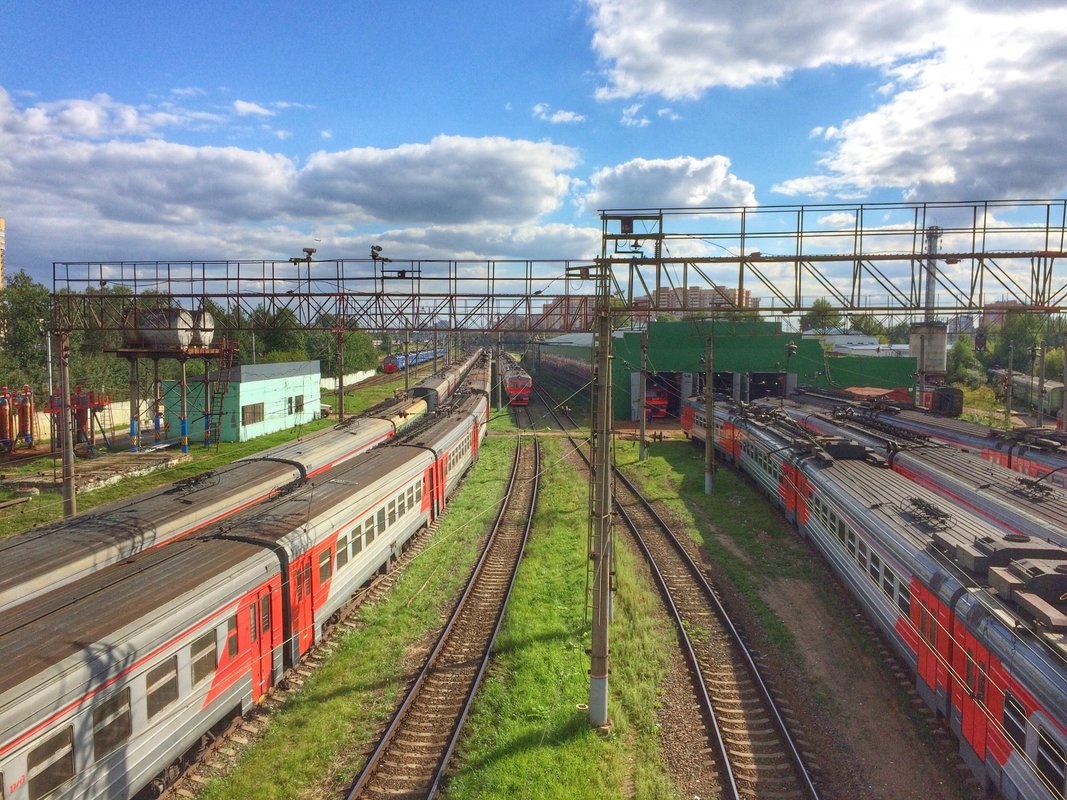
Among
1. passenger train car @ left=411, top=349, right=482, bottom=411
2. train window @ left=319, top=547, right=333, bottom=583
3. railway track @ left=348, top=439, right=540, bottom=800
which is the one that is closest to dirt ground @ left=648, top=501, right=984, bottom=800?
railway track @ left=348, top=439, right=540, bottom=800

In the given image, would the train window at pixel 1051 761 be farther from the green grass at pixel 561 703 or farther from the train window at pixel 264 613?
the train window at pixel 264 613

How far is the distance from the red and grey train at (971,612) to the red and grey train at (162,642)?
10309mm

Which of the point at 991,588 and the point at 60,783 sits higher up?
the point at 991,588

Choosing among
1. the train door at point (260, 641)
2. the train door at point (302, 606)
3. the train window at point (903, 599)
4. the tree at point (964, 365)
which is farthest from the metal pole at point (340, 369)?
the tree at point (964, 365)

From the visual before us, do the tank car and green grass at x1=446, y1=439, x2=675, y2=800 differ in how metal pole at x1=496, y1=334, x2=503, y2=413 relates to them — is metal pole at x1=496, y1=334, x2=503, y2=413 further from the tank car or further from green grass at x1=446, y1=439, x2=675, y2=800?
green grass at x1=446, y1=439, x2=675, y2=800

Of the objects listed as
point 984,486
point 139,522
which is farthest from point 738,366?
point 139,522

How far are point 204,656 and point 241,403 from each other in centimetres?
3158

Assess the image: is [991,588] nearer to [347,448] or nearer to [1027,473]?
[1027,473]

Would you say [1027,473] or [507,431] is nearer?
[1027,473]

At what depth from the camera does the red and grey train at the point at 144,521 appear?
391 inches

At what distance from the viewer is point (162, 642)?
26.5 ft

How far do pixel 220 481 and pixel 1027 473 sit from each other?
78.0 ft

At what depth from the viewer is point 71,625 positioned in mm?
7727

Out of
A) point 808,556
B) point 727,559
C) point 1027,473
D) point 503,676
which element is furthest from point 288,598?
point 1027,473
